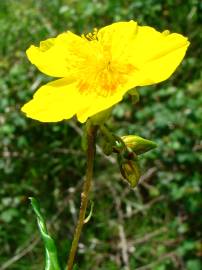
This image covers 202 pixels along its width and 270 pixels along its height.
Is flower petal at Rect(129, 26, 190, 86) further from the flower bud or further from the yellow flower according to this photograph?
the flower bud

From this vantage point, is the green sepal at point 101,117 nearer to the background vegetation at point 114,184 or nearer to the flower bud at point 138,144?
the flower bud at point 138,144

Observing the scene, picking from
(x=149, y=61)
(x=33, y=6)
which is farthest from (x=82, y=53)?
(x=33, y=6)

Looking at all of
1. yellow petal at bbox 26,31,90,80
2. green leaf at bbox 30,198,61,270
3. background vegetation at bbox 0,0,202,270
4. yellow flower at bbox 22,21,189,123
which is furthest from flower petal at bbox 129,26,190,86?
background vegetation at bbox 0,0,202,270

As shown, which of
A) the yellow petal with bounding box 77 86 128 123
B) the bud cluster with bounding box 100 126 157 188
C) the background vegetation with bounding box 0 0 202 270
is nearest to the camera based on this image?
the yellow petal with bounding box 77 86 128 123

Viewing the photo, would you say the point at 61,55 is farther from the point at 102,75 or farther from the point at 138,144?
the point at 138,144

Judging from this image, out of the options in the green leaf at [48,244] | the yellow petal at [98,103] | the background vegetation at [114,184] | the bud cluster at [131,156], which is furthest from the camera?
the background vegetation at [114,184]

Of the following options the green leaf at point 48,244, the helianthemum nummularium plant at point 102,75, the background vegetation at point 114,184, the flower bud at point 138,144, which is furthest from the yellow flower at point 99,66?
the background vegetation at point 114,184

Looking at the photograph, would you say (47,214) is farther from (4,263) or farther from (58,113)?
(58,113)
